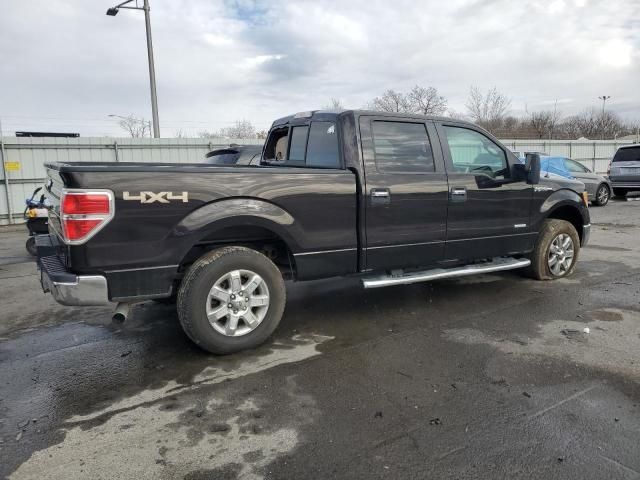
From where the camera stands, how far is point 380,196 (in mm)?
4516

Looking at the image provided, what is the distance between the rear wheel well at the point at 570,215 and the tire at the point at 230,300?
157 inches

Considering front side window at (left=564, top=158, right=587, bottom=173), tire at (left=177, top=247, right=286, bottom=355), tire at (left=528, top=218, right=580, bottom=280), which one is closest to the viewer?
tire at (left=177, top=247, right=286, bottom=355)

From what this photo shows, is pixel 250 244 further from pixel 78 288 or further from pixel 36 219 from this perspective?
pixel 36 219

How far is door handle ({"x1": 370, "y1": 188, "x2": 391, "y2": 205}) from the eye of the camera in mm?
4492

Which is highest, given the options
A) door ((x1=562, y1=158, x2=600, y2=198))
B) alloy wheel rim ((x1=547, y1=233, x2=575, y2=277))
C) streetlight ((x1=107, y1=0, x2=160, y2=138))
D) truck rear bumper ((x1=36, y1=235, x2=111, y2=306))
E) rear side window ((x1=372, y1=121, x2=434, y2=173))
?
streetlight ((x1=107, y1=0, x2=160, y2=138))

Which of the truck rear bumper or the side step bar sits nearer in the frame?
the truck rear bumper

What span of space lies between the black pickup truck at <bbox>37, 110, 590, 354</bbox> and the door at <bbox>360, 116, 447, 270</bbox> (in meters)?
0.01

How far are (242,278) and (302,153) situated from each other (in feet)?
5.89

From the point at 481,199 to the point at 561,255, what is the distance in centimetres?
178

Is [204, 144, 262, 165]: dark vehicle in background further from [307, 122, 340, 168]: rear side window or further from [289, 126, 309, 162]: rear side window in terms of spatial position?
[307, 122, 340, 168]: rear side window

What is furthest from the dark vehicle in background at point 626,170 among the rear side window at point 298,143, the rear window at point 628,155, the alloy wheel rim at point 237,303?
the alloy wheel rim at point 237,303

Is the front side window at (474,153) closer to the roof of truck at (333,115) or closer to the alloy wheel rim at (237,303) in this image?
the roof of truck at (333,115)

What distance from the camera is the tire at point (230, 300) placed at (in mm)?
3828

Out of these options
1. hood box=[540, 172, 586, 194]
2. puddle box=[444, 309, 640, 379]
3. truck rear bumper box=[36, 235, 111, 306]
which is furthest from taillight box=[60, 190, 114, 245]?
hood box=[540, 172, 586, 194]
